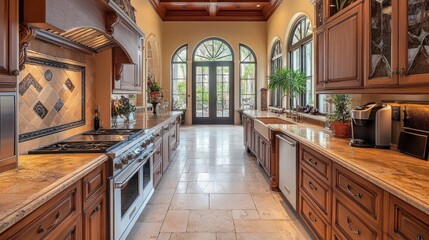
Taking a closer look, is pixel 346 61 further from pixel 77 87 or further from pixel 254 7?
pixel 254 7

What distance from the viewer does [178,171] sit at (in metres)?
5.22

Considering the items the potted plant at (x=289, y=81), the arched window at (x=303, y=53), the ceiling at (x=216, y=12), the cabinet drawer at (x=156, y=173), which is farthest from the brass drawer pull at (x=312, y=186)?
the ceiling at (x=216, y=12)

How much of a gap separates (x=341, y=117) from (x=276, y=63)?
24.4ft

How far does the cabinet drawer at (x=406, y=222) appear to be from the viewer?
1227 mm

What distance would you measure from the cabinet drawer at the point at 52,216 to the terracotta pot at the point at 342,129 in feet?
7.55

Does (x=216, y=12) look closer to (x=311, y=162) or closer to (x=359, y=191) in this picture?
(x=311, y=162)

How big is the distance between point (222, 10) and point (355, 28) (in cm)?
955

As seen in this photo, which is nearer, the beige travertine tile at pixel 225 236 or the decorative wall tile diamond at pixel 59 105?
the decorative wall tile diamond at pixel 59 105

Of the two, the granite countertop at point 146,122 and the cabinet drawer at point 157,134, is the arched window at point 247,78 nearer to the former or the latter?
the granite countertop at point 146,122

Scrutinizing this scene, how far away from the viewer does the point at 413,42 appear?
175 centimetres

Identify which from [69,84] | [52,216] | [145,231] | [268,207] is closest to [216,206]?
[268,207]

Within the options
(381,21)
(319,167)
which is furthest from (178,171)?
(381,21)

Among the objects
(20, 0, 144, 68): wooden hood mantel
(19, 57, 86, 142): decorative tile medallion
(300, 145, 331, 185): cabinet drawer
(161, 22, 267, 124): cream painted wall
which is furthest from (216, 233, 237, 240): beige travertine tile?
(161, 22, 267, 124): cream painted wall

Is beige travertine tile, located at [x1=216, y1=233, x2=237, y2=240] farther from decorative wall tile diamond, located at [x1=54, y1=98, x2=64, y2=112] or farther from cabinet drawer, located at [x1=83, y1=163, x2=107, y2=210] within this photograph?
decorative wall tile diamond, located at [x1=54, y1=98, x2=64, y2=112]
